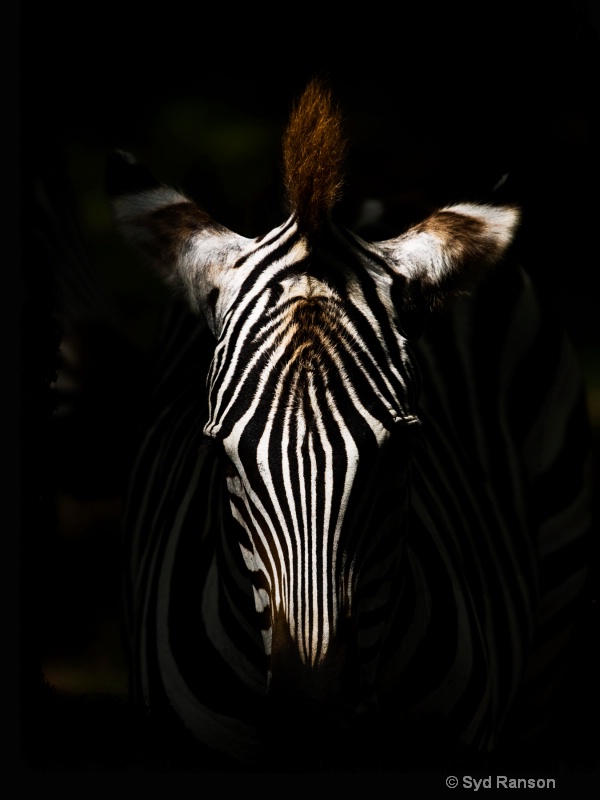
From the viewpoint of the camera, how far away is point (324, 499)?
222 centimetres

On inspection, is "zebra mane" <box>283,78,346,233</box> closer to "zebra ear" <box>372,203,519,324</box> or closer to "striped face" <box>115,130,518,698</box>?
"striped face" <box>115,130,518,698</box>

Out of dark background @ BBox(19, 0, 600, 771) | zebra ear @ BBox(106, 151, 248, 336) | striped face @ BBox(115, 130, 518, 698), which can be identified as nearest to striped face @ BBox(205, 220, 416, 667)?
striped face @ BBox(115, 130, 518, 698)

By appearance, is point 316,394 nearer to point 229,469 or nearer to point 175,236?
point 229,469

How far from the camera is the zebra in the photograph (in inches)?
88.0

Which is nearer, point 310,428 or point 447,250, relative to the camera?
point 310,428

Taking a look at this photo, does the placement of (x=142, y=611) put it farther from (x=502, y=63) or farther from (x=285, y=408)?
(x=502, y=63)

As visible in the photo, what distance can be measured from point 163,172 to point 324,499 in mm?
2529

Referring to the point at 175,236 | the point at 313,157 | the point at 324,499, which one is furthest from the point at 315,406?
the point at 175,236

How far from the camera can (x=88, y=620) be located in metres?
4.55

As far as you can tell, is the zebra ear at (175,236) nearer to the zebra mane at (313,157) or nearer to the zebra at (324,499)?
the zebra at (324,499)

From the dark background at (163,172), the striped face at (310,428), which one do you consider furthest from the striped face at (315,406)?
the dark background at (163,172)

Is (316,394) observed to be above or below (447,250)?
below

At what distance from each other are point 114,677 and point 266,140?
287cm

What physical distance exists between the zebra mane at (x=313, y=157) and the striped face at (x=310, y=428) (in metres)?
0.10
